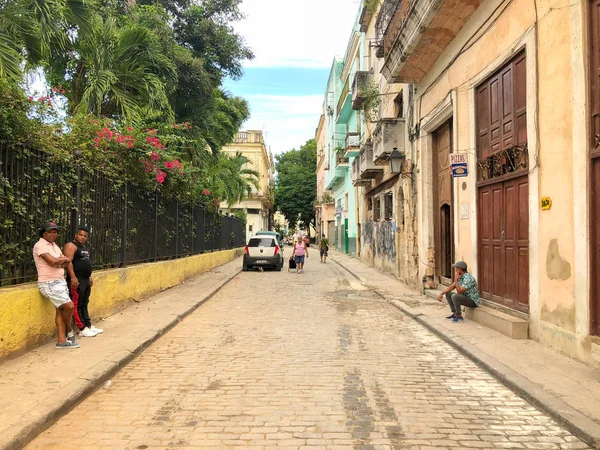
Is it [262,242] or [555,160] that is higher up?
[555,160]

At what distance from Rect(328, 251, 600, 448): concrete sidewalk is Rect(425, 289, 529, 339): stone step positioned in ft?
0.32

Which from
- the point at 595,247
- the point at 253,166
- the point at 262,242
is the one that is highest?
the point at 253,166

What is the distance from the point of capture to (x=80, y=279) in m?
6.66

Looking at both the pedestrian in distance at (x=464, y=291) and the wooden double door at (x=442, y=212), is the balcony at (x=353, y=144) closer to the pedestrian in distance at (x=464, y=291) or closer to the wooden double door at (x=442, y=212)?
the wooden double door at (x=442, y=212)

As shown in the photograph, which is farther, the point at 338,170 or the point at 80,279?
the point at 338,170

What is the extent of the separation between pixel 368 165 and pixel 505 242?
10.5 metres

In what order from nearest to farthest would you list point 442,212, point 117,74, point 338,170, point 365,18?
point 442,212 < point 117,74 < point 365,18 < point 338,170

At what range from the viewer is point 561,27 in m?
5.98

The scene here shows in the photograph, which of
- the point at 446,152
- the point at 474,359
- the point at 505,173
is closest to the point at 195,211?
the point at 446,152

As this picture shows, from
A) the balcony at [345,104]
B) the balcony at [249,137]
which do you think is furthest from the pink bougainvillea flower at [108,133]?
the balcony at [249,137]

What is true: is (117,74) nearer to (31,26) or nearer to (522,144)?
(31,26)

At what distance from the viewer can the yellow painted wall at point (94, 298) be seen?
5.49 m

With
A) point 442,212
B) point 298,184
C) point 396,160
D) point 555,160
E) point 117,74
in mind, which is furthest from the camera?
point 298,184

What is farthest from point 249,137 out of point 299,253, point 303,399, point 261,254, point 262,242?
point 303,399
